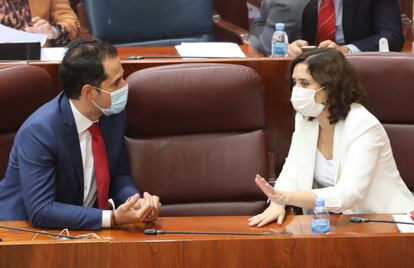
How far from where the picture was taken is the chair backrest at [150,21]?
2932mm

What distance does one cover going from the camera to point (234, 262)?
1552 millimetres

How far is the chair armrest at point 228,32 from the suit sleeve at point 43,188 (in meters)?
1.26

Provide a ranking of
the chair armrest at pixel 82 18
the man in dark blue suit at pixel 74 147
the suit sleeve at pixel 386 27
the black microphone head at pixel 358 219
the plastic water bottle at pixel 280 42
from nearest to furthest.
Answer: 1. the black microphone head at pixel 358 219
2. the man in dark blue suit at pixel 74 147
3. the plastic water bottle at pixel 280 42
4. the suit sleeve at pixel 386 27
5. the chair armrest at pixel 82 18

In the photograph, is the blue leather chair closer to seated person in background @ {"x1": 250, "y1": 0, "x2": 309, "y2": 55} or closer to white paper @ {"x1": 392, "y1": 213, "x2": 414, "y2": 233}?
seated person in background @ {"x1": 250, "y1": 0, "x2": 309, "y2": 55}

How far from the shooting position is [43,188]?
1.80 m

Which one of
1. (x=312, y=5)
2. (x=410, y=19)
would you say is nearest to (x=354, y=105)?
(x=312, y=5)

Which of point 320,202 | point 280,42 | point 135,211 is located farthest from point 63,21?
point 320,202

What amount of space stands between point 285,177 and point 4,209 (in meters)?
0.61

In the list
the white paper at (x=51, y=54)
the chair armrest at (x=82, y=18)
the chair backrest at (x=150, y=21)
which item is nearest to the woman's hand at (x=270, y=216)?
the white paper at (x=51, y=54)

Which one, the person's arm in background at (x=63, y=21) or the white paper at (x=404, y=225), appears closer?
the white paper at (x=404, y=225)

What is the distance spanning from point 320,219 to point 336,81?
0.37 metres

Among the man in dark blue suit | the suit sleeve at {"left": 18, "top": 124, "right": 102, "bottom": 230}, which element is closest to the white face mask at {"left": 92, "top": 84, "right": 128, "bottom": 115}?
the man in dark blue suit

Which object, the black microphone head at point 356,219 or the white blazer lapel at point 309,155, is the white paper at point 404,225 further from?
the white blazer lapel at point 309,155

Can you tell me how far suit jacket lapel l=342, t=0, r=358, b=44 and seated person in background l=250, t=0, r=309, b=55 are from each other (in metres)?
0.11
